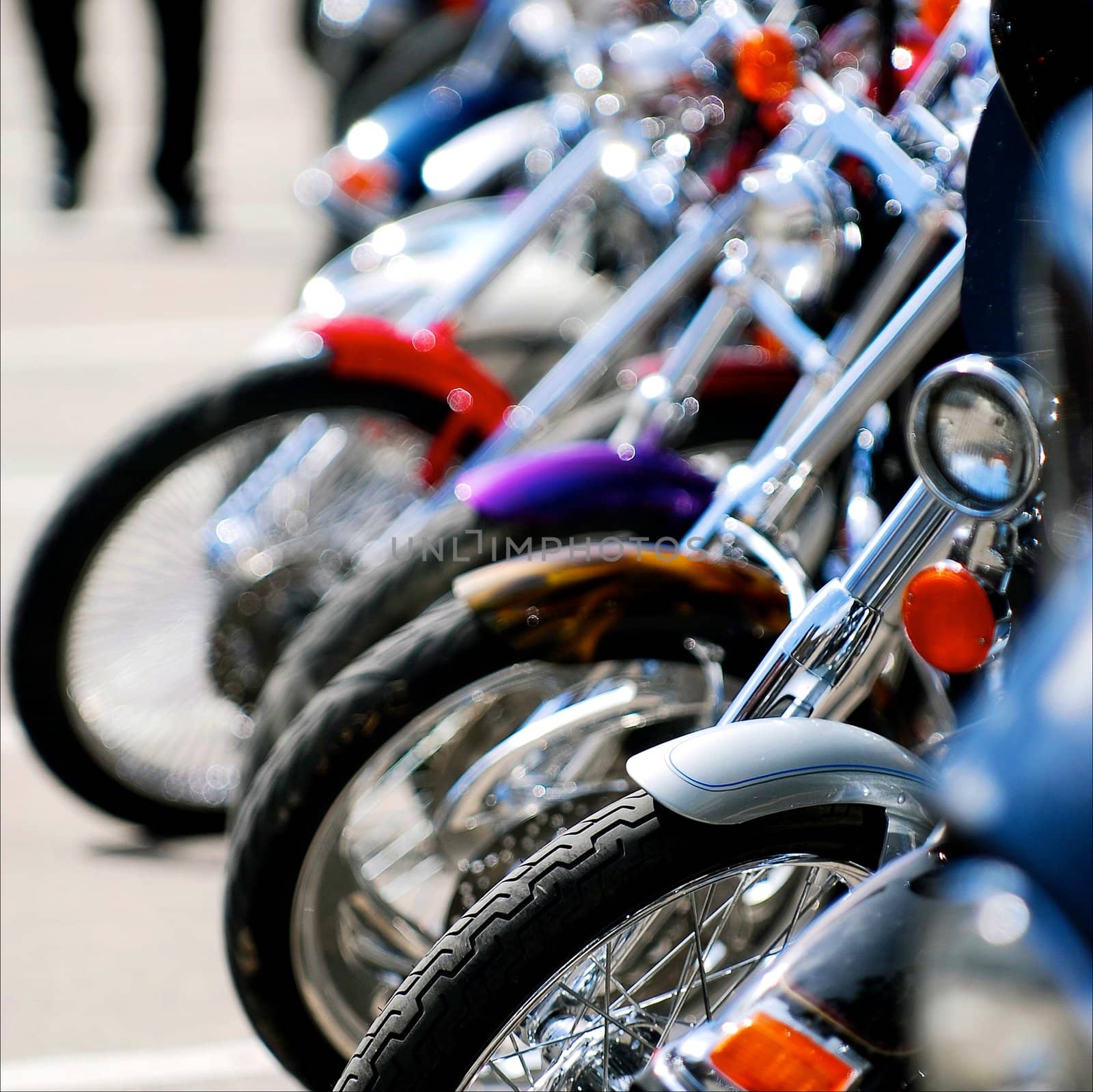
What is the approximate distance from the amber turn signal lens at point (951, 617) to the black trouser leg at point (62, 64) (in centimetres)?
637

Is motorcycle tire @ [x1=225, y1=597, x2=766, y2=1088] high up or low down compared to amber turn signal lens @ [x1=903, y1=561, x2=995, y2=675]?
down

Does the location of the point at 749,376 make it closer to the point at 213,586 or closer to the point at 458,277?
the point at 458,277

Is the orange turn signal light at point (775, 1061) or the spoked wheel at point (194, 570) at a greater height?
the orange turn signal light at point (775, 1061)

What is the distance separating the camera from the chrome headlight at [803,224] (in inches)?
100

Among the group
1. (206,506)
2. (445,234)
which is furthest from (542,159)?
(206,506)

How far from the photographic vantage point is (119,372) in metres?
5.96

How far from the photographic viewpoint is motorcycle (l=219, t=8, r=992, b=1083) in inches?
82.6

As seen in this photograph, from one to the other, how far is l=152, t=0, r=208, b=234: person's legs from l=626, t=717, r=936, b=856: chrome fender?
242 inches

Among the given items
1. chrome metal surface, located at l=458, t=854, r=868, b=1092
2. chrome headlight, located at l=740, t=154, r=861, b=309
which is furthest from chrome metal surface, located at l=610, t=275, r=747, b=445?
chrome metal surface, located at l=458, t=854, r=868, b=1092

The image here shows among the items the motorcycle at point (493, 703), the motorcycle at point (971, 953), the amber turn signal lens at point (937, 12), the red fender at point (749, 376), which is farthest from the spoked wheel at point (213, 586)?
the motorcycle at point (971, 953)

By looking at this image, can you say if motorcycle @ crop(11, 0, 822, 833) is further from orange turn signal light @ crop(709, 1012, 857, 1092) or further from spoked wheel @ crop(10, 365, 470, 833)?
orange turn signal light @ crop(709, 1012, 857, 1092)

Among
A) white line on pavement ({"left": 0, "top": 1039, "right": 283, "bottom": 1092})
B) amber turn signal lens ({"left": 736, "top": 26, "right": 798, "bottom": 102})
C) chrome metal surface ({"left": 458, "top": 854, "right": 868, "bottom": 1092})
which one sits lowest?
white line on pavement ({"left": 0, "top": 1039, "right": 283, "bottom": 1092})

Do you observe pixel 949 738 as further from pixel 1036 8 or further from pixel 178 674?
pixel 178 674

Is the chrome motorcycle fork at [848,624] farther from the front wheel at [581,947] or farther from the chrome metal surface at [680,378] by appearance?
the chrome metal surface at [680,378]
